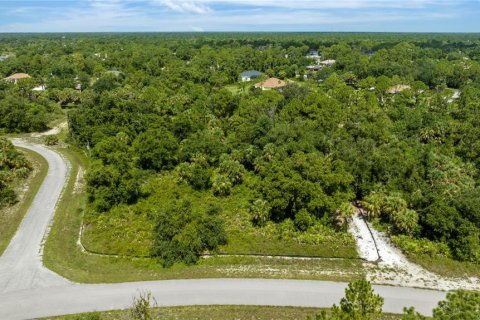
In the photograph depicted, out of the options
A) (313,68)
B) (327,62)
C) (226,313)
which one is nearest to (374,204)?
(226,313)

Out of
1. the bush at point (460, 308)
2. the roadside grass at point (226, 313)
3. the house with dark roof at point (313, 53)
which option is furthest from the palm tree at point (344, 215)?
the house with dark roof at point (313, 53)

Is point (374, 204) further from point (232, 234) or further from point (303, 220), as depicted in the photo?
point (232, 234)

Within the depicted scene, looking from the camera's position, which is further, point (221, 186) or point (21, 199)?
point (221, 186)

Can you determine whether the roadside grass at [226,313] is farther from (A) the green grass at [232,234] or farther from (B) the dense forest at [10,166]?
(B) the dense forest at [10,166]

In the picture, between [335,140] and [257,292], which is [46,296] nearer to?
[257,292]

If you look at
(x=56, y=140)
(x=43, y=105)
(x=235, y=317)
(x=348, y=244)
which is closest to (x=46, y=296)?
(x=235, y=317)

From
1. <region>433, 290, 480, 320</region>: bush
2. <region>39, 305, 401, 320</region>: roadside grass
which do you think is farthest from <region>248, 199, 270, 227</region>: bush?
<region>433, 290, 480, 320</region>: bush
